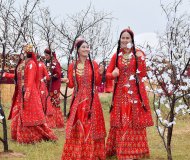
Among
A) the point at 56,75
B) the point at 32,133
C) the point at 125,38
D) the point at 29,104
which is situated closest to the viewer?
the point at 125,38

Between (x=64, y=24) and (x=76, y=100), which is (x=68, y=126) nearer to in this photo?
(x=76, y=100)

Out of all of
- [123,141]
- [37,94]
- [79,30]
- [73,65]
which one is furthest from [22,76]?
[79,30]

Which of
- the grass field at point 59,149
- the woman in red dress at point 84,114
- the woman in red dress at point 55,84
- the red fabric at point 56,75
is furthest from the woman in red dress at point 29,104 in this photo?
the red fabric at point 56,75

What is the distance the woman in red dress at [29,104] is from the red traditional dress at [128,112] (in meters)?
1.97

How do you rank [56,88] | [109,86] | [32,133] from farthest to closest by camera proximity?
[56,88], [32,133], [109,86]

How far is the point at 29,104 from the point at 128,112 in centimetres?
232

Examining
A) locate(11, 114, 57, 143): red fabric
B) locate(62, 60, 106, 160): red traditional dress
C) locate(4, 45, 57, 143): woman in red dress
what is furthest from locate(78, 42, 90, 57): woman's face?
locate(11, 114, 57, 143): red fabric

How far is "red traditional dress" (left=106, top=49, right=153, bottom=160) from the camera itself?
6.65 meters

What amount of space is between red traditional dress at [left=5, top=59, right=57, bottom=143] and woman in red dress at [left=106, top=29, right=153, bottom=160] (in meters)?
1.98

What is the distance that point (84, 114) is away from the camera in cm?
639

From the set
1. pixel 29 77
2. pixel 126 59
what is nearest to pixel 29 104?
pixel 29 77

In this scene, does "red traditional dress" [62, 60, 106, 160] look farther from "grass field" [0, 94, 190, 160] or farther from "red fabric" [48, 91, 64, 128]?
"red fabric" [48, 91, 64, 128]

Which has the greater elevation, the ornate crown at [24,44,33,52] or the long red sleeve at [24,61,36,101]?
the ornate crown at [24,44,33,52]

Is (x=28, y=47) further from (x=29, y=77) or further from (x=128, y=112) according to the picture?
(x=128, y=112)
